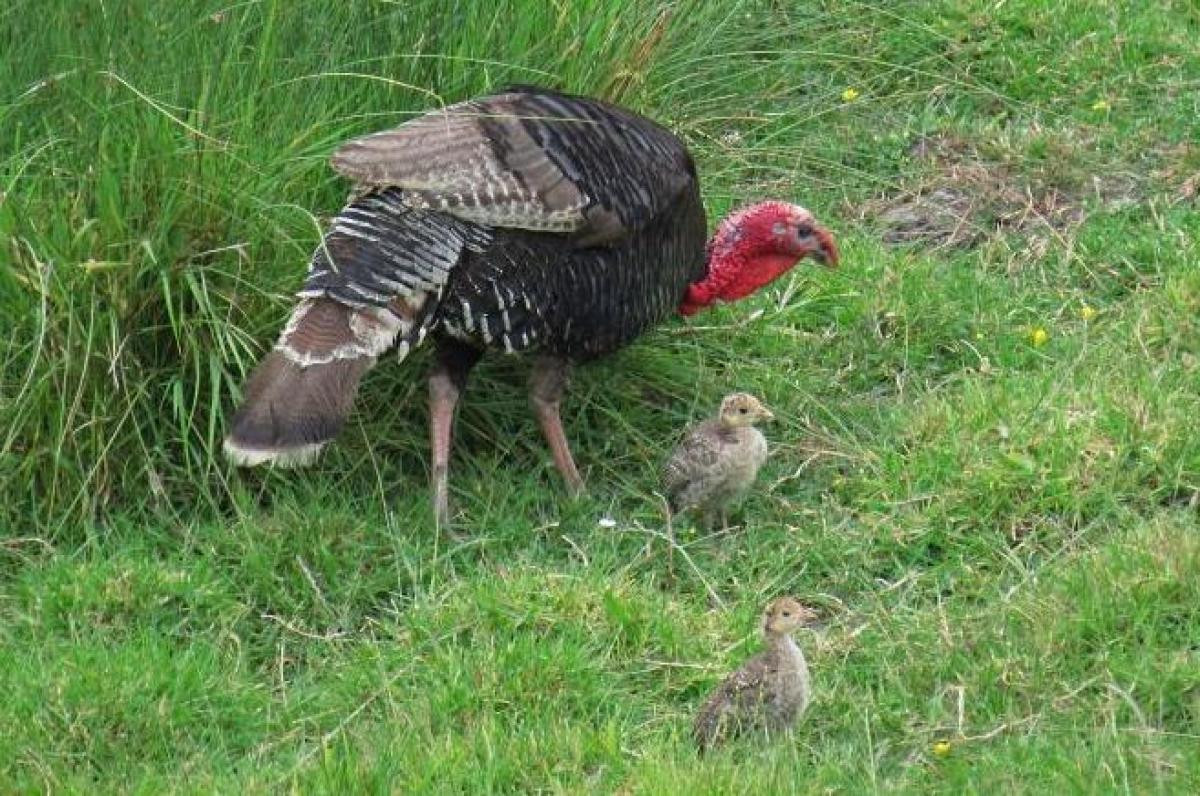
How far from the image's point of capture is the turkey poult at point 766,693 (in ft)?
16.7

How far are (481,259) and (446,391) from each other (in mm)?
429

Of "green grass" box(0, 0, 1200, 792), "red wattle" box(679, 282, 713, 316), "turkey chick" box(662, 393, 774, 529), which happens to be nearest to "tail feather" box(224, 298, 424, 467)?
"green grass" box(0, 0, 1200, 792)

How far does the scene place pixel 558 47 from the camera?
757cm

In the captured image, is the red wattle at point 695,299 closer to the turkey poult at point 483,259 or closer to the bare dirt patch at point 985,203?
the turkey poult at point 483,259

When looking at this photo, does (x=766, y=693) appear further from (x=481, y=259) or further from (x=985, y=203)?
(x=985, y=203)

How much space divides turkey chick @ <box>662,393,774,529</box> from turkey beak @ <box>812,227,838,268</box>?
0.77 metres

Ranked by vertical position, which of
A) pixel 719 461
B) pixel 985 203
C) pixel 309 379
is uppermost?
pixel 309 379

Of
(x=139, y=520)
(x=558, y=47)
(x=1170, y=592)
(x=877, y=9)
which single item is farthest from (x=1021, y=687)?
(x=877, y=9)

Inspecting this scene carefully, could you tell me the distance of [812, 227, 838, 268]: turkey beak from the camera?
717 cm

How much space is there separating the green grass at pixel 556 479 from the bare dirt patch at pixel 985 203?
0.07 ft

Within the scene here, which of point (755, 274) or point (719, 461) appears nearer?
point (719, 461)

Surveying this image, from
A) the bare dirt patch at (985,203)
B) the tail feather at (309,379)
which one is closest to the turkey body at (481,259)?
the tail feather at (309,379)

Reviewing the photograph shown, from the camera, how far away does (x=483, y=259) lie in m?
6.38

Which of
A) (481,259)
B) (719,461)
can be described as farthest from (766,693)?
(481,259)
